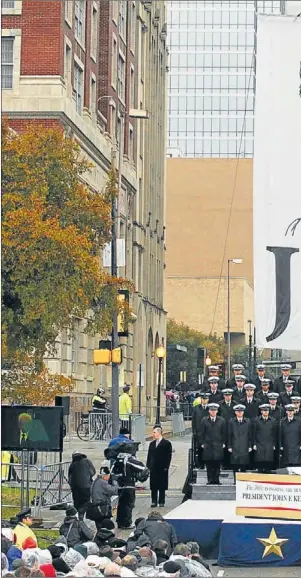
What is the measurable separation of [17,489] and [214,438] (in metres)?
4.07

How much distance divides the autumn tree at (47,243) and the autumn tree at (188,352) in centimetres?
5389

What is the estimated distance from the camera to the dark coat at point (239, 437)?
20.6 meters

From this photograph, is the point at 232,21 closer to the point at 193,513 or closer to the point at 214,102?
the point at 214,102

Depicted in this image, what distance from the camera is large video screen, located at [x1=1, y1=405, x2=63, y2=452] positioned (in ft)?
62.0

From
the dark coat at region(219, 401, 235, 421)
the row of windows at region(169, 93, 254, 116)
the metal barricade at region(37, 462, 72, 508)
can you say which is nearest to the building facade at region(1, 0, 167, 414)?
the metal barricade at region(37, 462, 72, 508)

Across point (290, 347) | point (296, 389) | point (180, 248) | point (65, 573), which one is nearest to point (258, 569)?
point (65, 573)

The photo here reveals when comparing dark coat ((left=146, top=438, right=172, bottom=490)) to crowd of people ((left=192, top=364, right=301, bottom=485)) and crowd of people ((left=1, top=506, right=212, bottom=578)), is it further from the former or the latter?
crowd of people ((left=1, top=506, right=212, bottom=578))

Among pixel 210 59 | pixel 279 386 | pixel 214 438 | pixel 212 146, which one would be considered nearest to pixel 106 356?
pixel 279 386

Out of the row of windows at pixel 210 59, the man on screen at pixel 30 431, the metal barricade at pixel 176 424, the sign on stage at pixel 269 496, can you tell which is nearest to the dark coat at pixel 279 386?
the man on screen at pixel 30 431

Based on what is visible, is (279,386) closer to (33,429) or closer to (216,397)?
(216,397)

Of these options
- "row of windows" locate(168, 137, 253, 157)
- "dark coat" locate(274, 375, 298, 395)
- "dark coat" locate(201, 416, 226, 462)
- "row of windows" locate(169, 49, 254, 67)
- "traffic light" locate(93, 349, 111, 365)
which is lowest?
"dark coat" locate(201, 416, 226, 462)

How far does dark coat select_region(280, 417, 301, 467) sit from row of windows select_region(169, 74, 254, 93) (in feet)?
446

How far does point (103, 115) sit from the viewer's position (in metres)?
55.5

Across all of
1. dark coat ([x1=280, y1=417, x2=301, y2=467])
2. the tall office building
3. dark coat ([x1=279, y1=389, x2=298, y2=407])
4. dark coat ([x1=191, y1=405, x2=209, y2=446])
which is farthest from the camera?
the tall office building
